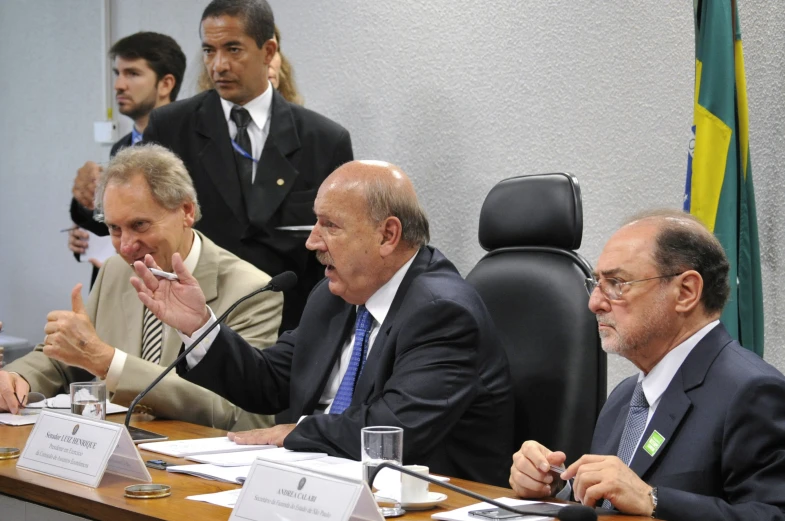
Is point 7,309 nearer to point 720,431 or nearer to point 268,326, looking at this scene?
point 268,326

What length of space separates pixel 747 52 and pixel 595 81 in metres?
0.57

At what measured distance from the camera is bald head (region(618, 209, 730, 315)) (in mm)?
1936

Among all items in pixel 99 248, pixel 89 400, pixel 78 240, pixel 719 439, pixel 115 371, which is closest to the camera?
pixel 719 439

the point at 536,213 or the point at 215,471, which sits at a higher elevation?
the point at 536,213

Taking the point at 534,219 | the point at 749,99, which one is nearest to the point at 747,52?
the point at 749,99

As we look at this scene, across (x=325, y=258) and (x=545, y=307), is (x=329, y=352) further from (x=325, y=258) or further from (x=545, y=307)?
(x=545, y=307)

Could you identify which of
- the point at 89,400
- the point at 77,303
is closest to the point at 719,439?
the point at 89,400

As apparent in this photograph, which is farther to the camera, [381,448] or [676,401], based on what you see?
[676,401]

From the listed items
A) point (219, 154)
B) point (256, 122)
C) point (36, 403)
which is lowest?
point (36, 403)

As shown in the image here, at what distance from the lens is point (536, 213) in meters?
2.51

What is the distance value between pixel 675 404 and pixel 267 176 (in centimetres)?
198

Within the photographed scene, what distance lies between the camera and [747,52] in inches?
126

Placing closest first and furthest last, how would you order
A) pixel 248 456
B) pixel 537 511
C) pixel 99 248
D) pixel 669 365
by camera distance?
pixel 537 511
pixel 669 365
pixel 248 456
pixel 99 248

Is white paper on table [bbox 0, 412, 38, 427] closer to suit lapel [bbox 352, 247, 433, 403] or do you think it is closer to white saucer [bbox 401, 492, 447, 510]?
suit lapel [bbox 352, 247, 433, 403]
